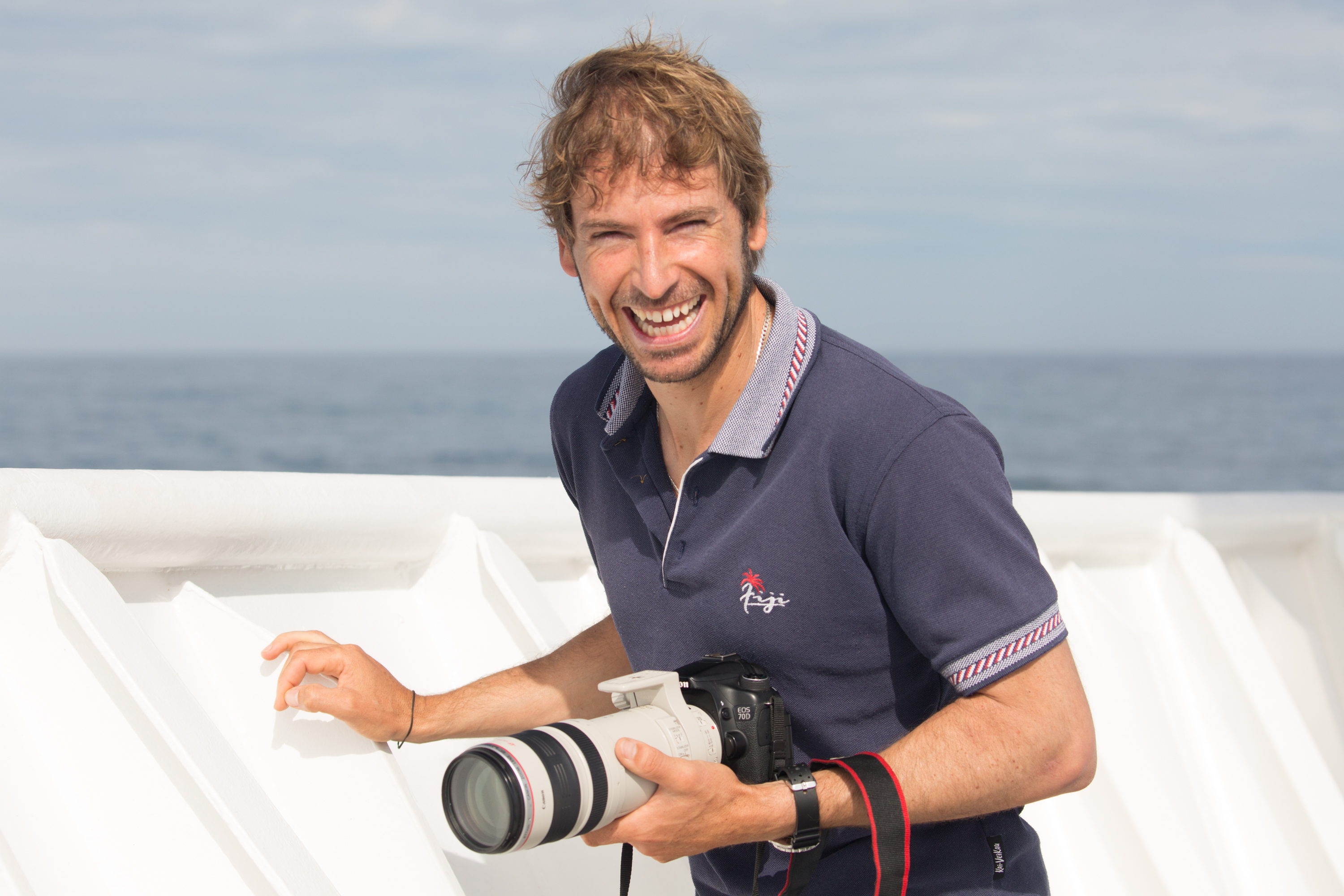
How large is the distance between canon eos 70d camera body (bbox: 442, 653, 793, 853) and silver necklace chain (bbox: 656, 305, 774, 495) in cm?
33

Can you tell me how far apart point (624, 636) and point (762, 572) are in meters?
0.37

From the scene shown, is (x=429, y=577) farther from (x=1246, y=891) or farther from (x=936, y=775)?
(x=1246, y=891)

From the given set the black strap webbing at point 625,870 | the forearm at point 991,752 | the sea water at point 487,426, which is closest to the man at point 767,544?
the forearm at point 991,752

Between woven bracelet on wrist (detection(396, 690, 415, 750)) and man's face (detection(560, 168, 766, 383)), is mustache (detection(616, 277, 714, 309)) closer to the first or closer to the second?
man's face (detection(560, 168, 766, 383))

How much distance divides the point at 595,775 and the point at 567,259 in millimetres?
918

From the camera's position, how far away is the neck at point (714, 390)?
1.79 meters

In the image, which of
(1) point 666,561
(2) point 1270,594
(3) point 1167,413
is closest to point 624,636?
(1) point 666,561

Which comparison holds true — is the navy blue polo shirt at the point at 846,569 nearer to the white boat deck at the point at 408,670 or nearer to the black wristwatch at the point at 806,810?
the black wristwatch at the point at 806,810

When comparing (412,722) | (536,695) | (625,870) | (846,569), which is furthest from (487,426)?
(846,569)

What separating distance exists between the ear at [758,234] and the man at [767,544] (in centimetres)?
2

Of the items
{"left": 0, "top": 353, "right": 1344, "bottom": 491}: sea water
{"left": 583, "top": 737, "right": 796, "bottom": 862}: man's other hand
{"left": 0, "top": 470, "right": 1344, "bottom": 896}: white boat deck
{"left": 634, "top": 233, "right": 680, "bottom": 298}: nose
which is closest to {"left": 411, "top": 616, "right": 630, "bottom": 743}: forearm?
{"left": 0, "top": 470, "right": 1344, "bottom": 896}: white boat deck

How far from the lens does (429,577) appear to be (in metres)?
2.61

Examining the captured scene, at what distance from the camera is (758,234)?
72.4 inches

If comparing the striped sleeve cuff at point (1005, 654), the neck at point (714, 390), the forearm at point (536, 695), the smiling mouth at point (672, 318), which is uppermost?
the smiling mouth at point (672, 318)
